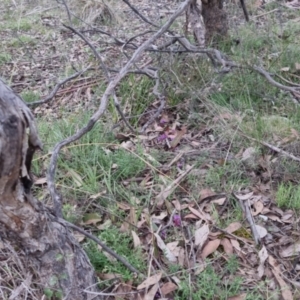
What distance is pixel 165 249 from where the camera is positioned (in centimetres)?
228

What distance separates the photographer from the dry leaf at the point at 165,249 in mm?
2252

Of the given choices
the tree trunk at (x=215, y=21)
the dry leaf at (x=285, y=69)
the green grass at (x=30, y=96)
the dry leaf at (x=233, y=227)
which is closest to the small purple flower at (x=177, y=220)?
the dry leaf at (x=233, y=227)

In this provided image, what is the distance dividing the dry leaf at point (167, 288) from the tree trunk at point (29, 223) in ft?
0.91

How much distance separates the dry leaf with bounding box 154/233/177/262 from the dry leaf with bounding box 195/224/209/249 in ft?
0.42

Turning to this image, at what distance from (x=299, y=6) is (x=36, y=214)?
12.4ft

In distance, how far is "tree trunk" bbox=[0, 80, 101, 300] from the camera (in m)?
1.45

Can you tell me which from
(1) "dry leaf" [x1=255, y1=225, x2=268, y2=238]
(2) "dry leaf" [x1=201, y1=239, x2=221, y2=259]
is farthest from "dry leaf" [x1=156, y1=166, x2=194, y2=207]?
(1) "dry leaf" [x1=255, y1=225, x2=268, y2=238]

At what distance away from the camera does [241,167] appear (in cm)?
268

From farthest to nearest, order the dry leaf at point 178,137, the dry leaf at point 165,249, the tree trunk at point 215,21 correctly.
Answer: the tree trunk at point 215,21 < the dry leaf at point 178,137 < the dry leaf at point 165,249

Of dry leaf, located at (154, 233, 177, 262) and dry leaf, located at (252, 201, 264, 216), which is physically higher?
dry leaf, located at (252, 201, 264, 216)

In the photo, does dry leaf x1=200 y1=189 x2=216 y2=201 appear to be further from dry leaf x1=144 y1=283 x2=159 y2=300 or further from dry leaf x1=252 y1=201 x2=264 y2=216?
dry leaf x1=144 y1=283 x2=159 y2=300

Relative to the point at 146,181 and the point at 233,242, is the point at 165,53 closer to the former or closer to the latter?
the point at 146,181

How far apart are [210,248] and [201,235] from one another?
0.08m

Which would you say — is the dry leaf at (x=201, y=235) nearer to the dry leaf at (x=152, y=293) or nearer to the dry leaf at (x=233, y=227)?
the dry leaf at (x=233, y=227)
